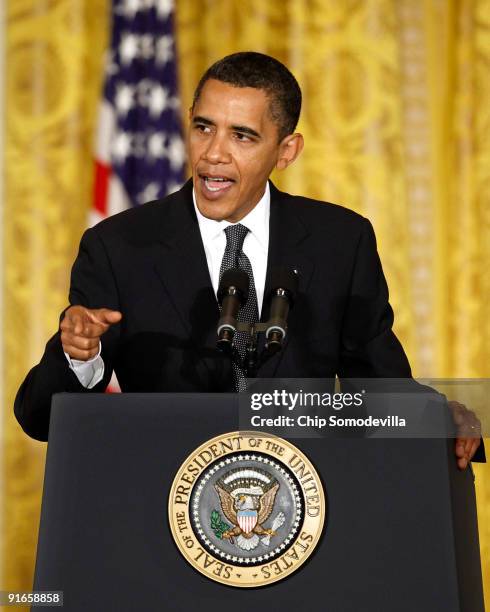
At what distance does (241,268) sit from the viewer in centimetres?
210

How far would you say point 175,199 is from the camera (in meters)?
2.29

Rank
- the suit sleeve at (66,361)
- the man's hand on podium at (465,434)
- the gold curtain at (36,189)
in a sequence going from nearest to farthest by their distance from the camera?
the man's hand on podium at (465,434)
the suit sleeve at (66,361)
the gold curtain at (36,189)

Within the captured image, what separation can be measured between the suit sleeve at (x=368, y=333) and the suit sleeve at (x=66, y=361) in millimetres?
520

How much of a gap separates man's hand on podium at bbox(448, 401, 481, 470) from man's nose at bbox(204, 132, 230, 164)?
0.74 meters

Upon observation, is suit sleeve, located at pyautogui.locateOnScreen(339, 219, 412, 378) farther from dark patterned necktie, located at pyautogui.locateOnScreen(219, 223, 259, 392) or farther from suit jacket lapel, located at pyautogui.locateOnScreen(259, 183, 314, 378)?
dark patterned necktie, located at pyautogui.locateOnScreen(219, 223, 259, 392)

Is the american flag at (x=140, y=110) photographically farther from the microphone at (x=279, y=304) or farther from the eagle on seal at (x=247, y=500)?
the eagle on seal at (x=247, y=500)

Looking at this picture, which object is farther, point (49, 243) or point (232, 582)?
point (49, 243)

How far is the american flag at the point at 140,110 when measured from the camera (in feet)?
12.9

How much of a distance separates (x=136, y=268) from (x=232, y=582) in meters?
0.81

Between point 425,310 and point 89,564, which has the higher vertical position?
point 425,310

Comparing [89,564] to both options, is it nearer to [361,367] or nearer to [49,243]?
[361,367]

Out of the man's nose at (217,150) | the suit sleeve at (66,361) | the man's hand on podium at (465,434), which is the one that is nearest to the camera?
the man's hand on podium at (465,434)

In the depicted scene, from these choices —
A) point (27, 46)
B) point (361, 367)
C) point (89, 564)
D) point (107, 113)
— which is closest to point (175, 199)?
point (361, 367)

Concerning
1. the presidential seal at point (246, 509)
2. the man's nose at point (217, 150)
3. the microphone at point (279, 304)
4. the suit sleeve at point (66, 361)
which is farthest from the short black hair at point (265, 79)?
the presidential seal at point (246, 509)
